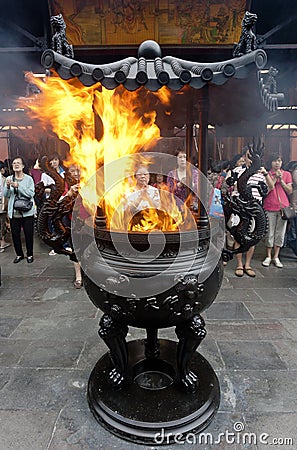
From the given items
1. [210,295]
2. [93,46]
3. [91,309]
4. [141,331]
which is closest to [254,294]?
[141,331]

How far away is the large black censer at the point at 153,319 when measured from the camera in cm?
225

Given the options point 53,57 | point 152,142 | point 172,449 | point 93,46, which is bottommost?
point 172,449

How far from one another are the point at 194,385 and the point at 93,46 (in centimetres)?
527

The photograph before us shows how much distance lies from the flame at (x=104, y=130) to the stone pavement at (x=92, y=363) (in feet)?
4.53

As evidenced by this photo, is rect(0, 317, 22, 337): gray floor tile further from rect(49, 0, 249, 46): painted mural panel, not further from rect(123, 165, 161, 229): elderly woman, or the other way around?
rect(49, 0, 249, 46): painted mural panel

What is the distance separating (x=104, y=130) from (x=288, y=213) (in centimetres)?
445

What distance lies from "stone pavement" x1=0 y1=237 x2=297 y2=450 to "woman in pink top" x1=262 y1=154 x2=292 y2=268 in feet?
3.56

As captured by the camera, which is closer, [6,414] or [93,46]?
[6,414]

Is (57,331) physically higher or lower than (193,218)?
lower

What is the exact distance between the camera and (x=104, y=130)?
2480 millimetres

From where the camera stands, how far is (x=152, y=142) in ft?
9.90

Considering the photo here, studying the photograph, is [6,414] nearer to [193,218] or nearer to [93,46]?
[193,218]

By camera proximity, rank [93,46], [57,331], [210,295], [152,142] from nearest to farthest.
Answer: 1. [210,295]
2. [152,142]
3. [57,331]
4. [93,46]

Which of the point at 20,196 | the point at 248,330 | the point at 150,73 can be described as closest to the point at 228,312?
the point at 248,330
